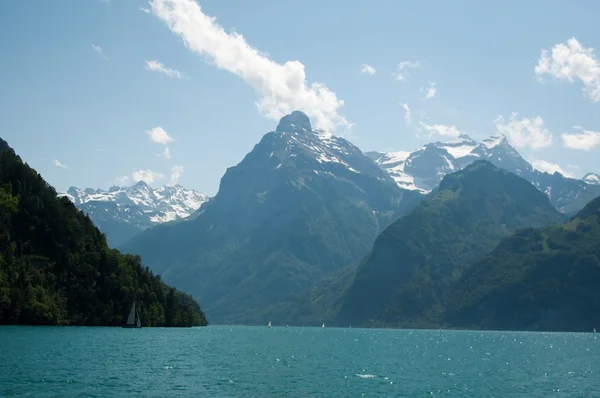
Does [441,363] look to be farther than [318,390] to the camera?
Yes

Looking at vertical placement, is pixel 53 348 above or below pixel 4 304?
below

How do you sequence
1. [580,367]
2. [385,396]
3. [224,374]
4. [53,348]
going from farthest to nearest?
[580,367], [53,348], [224,374], [385,396]

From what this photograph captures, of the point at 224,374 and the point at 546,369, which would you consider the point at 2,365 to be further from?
the point at 546,369

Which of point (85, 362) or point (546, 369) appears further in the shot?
point (546, 369)

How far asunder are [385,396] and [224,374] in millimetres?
31645

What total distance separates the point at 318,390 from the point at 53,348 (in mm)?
68339

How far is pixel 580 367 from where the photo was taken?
149 m

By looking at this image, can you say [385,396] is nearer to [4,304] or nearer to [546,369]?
[546,369]

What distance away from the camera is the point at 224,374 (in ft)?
369

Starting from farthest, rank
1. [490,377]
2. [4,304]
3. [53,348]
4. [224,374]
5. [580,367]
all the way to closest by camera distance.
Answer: [4,304], [580,367], [53,348], [490,377], [224,374]

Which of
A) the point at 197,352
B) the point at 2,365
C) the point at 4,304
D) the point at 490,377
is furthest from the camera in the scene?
the point at 4,304

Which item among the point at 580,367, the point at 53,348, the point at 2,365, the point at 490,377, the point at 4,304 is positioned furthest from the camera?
the point at 4,304

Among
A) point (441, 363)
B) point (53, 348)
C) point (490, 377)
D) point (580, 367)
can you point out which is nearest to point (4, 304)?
point (53, 348)

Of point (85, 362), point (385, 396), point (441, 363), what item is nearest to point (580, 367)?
point (441, 363)
